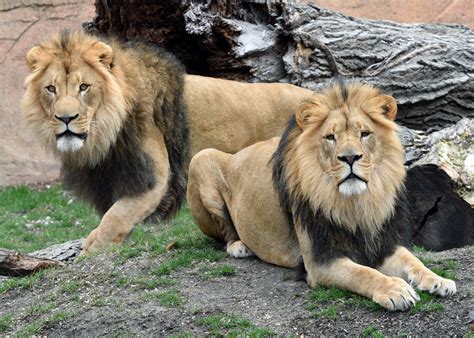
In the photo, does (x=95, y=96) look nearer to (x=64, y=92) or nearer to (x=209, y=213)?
(x=64, y=92)

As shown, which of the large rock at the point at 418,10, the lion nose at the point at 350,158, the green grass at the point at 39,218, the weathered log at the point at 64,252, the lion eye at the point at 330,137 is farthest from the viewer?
the large rock at the point at 418,10

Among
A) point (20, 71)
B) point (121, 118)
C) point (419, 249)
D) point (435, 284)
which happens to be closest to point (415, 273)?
point (435, 284)

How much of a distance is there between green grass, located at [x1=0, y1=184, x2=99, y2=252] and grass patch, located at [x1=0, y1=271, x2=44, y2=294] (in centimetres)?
331

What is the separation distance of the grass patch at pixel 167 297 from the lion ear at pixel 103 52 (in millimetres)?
2221

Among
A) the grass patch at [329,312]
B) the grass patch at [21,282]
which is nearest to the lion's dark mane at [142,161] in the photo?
the grass patch at [21,282]

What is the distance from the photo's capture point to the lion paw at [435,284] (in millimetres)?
5340

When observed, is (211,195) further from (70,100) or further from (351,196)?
(351,196)

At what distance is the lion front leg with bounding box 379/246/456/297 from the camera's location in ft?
17.5

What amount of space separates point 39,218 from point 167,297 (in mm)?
6109

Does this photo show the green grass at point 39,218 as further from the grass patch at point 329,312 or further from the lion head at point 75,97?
the grass patch at point 329,312

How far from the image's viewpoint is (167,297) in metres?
5.89

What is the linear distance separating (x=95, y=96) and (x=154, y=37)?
2429mm

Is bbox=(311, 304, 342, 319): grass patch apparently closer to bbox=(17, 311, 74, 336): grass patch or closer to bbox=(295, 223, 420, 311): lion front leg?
bbox=(295, 223, 420, 311): lion front leg

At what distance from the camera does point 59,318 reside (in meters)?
5.80
